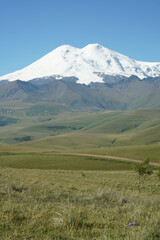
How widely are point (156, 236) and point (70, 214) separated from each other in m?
2.16

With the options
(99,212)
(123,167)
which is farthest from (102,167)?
(99,212)

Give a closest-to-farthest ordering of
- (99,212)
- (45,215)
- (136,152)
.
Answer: (45,215) → (99,212) → (136,152)

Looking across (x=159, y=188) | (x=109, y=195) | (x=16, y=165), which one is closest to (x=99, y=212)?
(x=109, y=195)

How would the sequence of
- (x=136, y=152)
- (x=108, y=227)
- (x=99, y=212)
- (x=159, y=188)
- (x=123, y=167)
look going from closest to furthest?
(x=108, y=227)
(x=99, y=212)
(x=159, y=188)
(x=123, y=167)
(x=136, y=152)

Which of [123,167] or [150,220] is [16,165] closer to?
[123,167]

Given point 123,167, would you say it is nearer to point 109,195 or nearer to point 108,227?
point 109,195

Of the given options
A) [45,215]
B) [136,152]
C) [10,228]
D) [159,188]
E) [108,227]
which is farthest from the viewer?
[136,152]

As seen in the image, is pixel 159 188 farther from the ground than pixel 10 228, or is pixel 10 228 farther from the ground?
pixel 10 228

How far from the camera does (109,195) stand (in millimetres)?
14766

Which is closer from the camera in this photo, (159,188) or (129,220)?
(129,220)

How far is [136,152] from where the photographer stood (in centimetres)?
9350

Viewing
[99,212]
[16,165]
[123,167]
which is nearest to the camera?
[99,212]

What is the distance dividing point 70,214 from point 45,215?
0.73 meters

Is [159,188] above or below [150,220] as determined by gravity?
below
